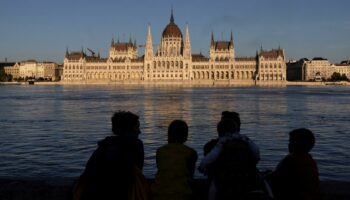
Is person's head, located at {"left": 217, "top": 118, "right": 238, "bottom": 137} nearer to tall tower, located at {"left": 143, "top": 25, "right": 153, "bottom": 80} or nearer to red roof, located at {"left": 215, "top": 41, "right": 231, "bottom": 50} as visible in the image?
tall tower, located at {"left": 143, "top": 25, "right": 153, "bottom": 80}

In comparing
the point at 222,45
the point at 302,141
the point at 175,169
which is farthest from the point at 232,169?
the point at 222,45

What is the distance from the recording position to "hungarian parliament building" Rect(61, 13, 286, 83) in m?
176

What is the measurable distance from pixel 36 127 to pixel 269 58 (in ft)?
527

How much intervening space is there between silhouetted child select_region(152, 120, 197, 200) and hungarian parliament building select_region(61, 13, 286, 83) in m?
166

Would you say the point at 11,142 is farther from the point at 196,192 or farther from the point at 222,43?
the point at 222,43

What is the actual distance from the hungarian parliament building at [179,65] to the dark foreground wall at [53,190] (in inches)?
6505

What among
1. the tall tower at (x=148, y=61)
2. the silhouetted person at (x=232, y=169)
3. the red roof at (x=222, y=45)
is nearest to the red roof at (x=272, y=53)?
the red roof at (x=222, y=45)

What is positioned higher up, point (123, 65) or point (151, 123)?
point (123, 65)

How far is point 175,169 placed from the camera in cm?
558

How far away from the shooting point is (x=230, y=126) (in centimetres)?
560

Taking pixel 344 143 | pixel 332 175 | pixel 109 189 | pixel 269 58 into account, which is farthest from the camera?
pixel 269 58

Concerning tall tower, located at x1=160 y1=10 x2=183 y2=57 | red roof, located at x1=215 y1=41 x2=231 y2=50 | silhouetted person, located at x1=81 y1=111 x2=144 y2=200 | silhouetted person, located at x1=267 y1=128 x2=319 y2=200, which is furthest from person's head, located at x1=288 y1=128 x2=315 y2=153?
red roof, located at x1=215 y1=41 x2=231 y2=50

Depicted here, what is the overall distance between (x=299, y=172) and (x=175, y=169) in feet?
4.61

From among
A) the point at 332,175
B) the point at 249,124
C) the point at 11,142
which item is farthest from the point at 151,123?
the point at 332,175
